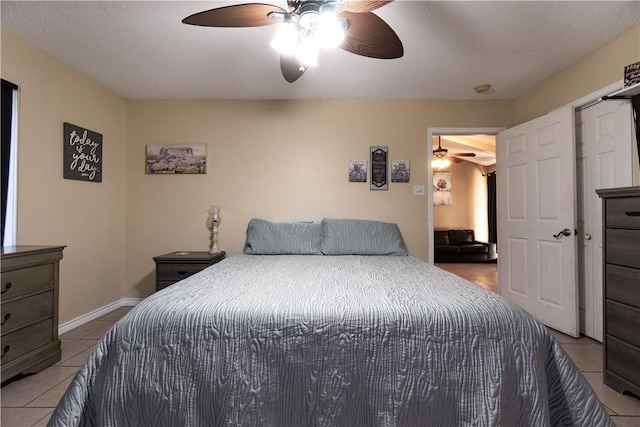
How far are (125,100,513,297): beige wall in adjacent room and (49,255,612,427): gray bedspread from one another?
2306 millimetres

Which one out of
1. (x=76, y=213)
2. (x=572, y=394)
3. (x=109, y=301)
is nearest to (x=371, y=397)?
(x=572, y=394)

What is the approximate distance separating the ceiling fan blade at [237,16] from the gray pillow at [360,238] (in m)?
1.82

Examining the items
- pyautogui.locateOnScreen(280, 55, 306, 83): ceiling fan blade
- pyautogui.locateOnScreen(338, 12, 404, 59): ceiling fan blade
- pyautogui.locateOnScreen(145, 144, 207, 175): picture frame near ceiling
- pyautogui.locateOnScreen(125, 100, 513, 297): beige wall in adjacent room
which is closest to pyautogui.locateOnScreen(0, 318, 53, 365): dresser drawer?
pyautogui.locateOnScreen(125, 100, 513, 297): beige wall in adjacent room

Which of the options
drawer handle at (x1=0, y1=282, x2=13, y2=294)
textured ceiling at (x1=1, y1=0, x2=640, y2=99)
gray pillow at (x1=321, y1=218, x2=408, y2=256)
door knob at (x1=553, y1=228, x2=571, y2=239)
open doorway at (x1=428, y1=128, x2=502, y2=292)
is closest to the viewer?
drawer handle at (x1=0, y1=282, x2=13, y2=294)

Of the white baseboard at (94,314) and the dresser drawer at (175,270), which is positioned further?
the dresser drawer at (175,270)

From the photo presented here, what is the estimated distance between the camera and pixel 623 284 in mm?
1716

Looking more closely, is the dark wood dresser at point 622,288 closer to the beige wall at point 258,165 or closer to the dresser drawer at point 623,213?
the dresser drawer at point 623,213

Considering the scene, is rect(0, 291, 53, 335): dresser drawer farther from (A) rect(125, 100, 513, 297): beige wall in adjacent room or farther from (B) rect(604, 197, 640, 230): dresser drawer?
(B) rect(604, 197, 640, 230): dresser drawer

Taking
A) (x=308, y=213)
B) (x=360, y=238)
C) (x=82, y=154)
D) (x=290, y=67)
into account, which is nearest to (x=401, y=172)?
(x=360, y=238)

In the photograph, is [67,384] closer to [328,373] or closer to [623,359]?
[328,373]

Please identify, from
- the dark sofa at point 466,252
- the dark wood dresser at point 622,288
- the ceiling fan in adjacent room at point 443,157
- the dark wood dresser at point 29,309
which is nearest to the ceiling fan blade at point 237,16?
the dark wood dresser at point 29,309

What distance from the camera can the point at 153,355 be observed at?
1115 millimetres

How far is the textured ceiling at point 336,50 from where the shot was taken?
6.45ft

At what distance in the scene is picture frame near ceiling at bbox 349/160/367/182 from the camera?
11.2 feet
